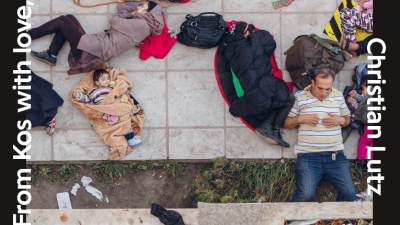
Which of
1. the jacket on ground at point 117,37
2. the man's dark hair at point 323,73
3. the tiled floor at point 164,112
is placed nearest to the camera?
the man's dark hair at point 323,73

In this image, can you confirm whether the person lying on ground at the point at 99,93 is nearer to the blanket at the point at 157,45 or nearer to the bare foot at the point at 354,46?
the blanket at the point at 157,45

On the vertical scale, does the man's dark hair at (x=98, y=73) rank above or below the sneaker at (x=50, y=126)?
above

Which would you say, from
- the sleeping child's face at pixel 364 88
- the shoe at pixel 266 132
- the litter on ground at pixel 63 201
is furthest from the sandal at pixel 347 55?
the litter on ground at pixel 63 201

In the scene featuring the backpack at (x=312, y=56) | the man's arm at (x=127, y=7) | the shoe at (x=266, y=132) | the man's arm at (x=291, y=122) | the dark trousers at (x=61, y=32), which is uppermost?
the man's arm at (x=127, y=7)

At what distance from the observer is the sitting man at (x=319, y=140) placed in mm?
3941

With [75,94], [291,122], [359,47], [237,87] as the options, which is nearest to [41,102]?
[75,94]

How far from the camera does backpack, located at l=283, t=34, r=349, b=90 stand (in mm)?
3992

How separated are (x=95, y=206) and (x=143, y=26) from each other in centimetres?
291

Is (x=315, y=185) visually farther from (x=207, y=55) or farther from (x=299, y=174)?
(x=207, y=55)

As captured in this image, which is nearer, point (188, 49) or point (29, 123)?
point (29, 123)

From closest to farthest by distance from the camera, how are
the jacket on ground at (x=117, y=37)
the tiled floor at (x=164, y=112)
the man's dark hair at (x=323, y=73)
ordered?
the man's dark hair at (x=323, y=73) → the jacket on ground at (x=117, y=37) → the tiled floor at (x=164, y=112)

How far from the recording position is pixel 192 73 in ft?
14.3

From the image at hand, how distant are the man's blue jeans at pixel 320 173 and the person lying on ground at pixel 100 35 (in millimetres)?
3002

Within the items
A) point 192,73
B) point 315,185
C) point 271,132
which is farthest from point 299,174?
point 192,73
